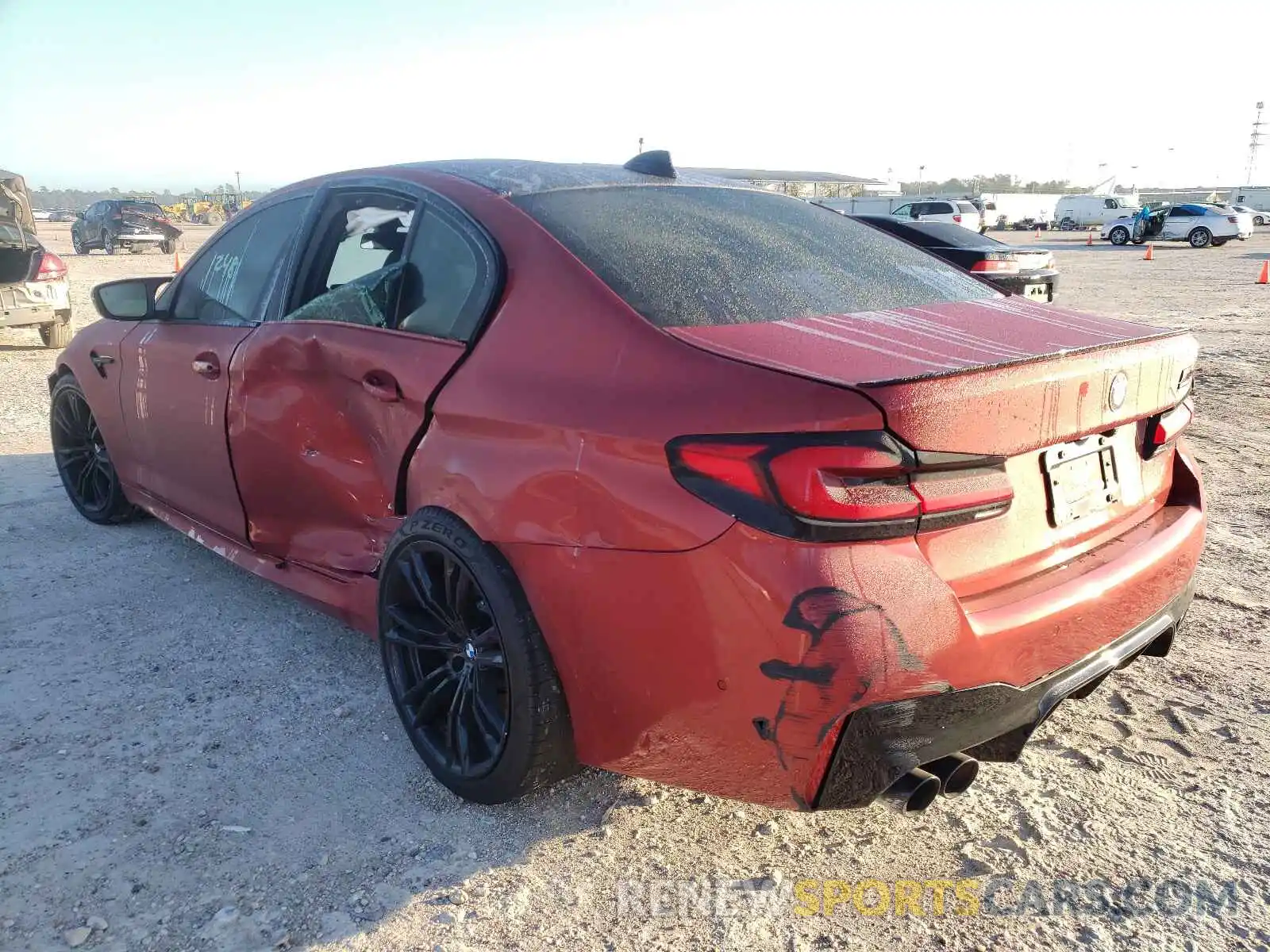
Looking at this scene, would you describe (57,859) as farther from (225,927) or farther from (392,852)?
(392,852)

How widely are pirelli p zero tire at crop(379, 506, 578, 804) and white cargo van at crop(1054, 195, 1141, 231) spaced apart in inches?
2171

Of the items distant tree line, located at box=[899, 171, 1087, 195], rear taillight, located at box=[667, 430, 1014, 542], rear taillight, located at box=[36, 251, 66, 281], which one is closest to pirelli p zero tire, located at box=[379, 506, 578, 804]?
rear taillight, located at box=[667, 430, 1014, 542]

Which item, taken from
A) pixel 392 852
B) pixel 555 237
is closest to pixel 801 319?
pixel 555 237

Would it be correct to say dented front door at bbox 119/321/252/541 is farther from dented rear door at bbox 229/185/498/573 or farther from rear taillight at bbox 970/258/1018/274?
rear taillight at bbox 970/258/1018/274

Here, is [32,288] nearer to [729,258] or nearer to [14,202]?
[14,202]

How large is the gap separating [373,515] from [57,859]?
1139 mm

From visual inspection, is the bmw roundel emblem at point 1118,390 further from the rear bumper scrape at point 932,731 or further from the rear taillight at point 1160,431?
the rear bumper scrape at point 932,731

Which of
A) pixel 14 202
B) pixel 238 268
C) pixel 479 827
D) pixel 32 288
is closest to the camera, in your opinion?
pixel 479 827

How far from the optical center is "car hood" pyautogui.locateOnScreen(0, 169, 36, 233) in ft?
38.4

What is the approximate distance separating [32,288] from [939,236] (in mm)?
9664

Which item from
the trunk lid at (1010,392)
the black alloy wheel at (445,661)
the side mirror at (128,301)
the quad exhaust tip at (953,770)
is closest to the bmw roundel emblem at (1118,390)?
the trunk lid at (1010,392)

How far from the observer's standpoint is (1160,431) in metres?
2.40

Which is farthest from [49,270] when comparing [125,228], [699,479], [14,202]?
[125,228]

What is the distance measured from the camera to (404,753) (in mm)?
2729
